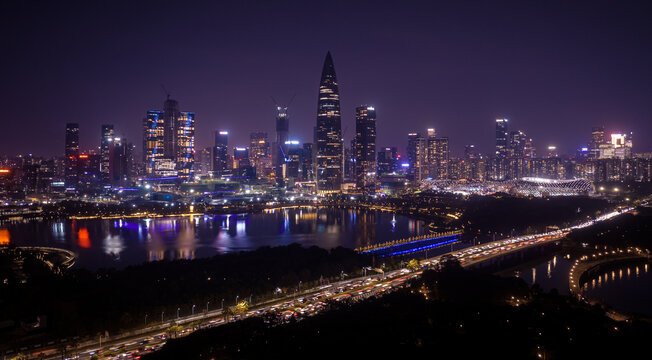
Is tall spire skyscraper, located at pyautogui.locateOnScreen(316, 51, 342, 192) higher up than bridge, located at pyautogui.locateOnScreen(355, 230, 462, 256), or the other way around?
tall spire skyscraper, located at pyautogui.locateOnScreen(316, 51, 342, 192)

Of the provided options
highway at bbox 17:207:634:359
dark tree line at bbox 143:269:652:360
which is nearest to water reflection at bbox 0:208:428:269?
highway at bbox 17:207:634:359

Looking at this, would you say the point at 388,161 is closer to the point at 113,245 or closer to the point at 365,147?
the point at 365,147

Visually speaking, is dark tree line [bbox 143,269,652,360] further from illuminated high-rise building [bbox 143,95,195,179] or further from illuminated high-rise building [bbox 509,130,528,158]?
illuminated high-rise building [bbox 509,130,528,158]

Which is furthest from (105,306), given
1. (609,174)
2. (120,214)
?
(609,174)

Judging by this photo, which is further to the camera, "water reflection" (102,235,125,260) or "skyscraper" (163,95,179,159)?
"skyscraper" (163,95,179,159)

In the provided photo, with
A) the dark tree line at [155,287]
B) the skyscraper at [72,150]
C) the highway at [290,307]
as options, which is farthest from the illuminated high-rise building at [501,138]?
the dark tree line at [155,287]

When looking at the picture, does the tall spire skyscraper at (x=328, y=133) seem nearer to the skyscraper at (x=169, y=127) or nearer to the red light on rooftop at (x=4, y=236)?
the skyscraper at (x=169, y=127)
